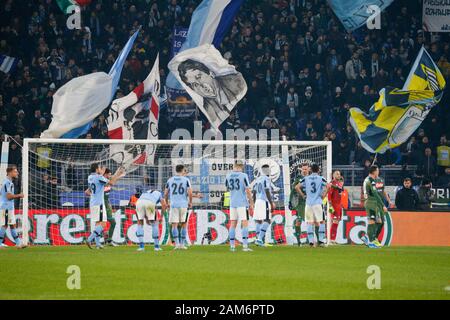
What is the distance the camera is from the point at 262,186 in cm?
2194

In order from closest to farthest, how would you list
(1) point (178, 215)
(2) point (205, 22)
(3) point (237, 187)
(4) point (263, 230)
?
1. (1) point (178, 215)
2. (3) point (237, 187)
3. (4) point (263, 230)
4. (2) point (205, 22)

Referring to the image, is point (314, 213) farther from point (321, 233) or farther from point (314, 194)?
point (321, 233)

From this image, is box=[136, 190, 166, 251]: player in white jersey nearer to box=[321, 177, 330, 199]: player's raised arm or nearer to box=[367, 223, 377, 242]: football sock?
box=[321, 177, 330, 199]: player's raised arm

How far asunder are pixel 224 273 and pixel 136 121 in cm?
984

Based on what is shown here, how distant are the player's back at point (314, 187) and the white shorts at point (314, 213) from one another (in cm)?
9

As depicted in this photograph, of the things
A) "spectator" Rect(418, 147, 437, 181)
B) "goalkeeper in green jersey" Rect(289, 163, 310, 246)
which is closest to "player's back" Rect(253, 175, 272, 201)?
"goalkeeper in green jersey" Rect(289, 163, 310, 246)

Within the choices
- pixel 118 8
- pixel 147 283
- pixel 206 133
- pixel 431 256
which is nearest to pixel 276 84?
pixel 206 133

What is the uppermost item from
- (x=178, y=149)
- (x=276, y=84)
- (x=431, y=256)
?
(x=276, y=84)

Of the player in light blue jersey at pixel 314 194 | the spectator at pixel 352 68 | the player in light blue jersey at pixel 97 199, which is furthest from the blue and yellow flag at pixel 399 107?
the player in light blue jersey at pixel 97 199

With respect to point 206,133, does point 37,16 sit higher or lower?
higher

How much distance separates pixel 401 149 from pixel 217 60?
6.67 meters

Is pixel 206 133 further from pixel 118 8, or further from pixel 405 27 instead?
pixel 405 27

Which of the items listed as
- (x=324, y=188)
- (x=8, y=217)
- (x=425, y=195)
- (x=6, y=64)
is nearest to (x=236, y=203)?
(x=324, y=188)
